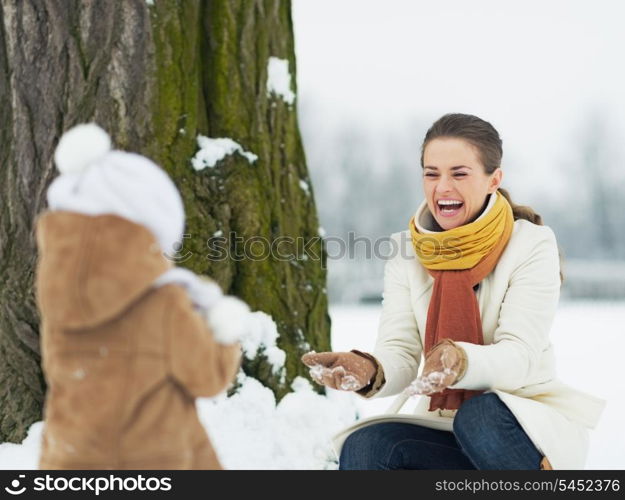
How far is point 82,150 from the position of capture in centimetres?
171

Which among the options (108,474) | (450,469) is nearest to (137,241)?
(108,474)

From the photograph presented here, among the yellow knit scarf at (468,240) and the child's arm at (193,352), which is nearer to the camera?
the child's arm at (193,352)

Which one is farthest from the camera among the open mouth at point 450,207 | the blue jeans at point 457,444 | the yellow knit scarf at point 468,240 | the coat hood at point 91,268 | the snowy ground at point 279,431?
the snowy ground at point 279,431

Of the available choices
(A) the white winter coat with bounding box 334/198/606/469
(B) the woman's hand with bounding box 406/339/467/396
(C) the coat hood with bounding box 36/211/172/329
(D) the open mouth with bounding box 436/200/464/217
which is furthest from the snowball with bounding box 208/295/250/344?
(D) the open mouth with bounding box 436/200/464/217

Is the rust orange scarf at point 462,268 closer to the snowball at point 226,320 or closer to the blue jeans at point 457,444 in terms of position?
the blue jeans at point 457,444

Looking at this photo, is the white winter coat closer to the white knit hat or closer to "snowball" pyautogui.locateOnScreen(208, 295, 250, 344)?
"snowball" pyautogui.locateOnScreen(208, 295, 250, 344)

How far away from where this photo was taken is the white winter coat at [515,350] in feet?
7.82

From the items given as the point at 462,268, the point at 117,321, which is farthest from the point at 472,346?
the point at 117,321

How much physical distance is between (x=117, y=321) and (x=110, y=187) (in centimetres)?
28

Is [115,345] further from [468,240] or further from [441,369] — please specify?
[468,240]

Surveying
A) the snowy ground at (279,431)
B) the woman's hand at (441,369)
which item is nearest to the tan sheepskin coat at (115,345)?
the woman's hand at (441,369)

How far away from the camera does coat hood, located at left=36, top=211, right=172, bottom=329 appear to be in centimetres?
164

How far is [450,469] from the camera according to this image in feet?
8.37

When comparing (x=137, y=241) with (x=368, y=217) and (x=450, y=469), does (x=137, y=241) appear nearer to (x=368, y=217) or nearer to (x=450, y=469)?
(x=450, y=469)
